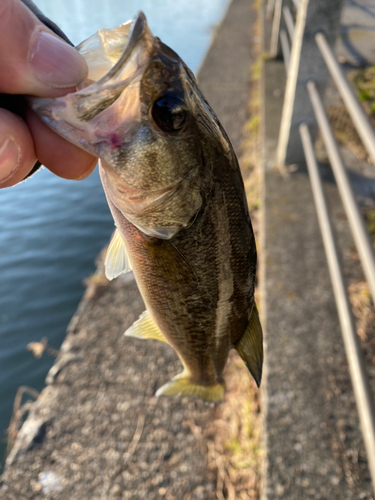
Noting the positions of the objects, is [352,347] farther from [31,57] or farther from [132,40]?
[31,57]

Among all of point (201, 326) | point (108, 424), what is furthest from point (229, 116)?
point (201, 326)

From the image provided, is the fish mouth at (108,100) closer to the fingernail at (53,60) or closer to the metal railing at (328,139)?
the fingernail at (53,60)

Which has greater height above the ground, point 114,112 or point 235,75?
point 114,112

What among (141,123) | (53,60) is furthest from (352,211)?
(53,60)

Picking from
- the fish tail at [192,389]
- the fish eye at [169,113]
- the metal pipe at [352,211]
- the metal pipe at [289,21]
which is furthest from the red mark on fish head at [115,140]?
the metal pipe at [289,21]

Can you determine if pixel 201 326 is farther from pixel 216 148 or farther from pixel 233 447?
pixel 233 447

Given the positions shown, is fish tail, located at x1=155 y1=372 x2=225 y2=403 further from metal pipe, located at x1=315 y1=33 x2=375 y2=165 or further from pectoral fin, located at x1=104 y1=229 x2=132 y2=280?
metal pipe, located at x1=315 y1=33 x2=375 y2=165
